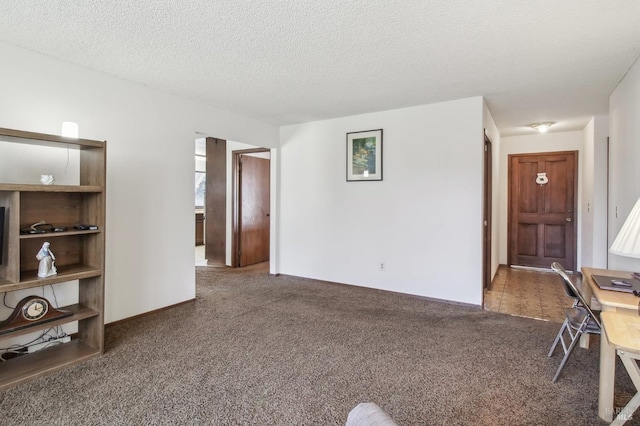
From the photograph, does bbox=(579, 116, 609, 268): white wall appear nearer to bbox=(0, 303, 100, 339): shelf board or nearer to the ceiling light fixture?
the ceiling light fixture

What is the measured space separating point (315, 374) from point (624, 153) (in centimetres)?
348

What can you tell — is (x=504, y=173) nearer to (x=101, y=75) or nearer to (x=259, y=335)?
(x=259, y=335)

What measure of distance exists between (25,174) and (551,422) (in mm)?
3947

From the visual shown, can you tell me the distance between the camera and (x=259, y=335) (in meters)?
3.03

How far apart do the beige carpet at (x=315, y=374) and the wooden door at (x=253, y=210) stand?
2.46 meters

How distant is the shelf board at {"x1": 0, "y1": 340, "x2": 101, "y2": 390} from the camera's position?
2.24m

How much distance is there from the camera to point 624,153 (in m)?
3.18

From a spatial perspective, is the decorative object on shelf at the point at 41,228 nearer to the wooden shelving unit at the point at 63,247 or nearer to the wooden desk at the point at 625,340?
the wooden shelving unit at the point at 63,247

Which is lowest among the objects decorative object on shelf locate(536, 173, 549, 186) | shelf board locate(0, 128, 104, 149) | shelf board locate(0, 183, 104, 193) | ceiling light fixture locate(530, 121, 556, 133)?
shelf board locate(0, 183, 104, 193)

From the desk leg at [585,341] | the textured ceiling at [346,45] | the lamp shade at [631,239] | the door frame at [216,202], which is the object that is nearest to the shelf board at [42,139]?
the textured ceiling at [346,45]

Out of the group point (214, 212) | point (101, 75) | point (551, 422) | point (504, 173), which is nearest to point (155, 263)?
point (101, 75)

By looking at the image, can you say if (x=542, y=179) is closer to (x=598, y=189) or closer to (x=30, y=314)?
(x=598, y=189)

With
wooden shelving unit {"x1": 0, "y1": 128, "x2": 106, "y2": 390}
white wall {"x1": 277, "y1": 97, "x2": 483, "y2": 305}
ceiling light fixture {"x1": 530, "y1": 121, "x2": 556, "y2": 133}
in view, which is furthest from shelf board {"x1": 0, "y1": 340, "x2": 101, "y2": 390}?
ceiling light fixture {"x1": 530, "y1": 121, "x2": 556, "y2": 133}

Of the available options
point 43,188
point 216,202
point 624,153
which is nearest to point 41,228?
point 43,188
